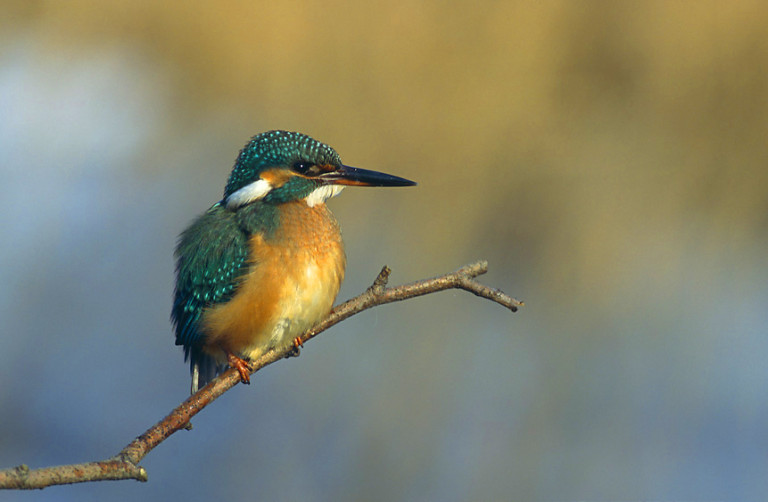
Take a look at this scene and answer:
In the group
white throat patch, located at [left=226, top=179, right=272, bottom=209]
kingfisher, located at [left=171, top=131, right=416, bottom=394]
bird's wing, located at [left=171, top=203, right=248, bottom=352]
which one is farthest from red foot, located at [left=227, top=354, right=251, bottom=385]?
white throat patch, located at [left=226, top=179, right=272, bottom=209]

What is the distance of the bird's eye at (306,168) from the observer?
205 cm

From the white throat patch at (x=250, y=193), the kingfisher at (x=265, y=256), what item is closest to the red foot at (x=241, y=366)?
the kingfisher at (x=265, y=256)

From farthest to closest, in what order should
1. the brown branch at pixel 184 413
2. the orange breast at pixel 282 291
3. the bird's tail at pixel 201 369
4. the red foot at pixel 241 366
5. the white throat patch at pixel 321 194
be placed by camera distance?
the bird's tail at pixel 201 369 < the white throat patch at pixel 321 194 < the orange breast at pixel 282 291 < the red foot at pixel 241 366 < the brown branch at pixel 184 413

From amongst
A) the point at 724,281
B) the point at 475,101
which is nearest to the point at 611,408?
the point at 724,281

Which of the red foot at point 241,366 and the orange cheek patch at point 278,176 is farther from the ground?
the orange cheek patch at point 278,176

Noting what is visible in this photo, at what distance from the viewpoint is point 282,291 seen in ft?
6.52

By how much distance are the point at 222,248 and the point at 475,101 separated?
3001mm

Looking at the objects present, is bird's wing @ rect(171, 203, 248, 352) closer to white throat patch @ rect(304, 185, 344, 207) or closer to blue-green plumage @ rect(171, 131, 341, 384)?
blue-green plumage @ rect(171, 131, 341, 384)

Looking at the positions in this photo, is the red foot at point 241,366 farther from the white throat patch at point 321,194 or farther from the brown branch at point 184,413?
the white throat patch at point 321,194

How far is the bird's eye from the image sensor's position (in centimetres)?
205

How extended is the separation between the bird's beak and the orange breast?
0.13m

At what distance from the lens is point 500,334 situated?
5105mm

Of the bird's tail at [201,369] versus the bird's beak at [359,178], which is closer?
the bird's beak at [359,178]

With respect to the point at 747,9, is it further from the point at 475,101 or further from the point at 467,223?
the point at 467,223
